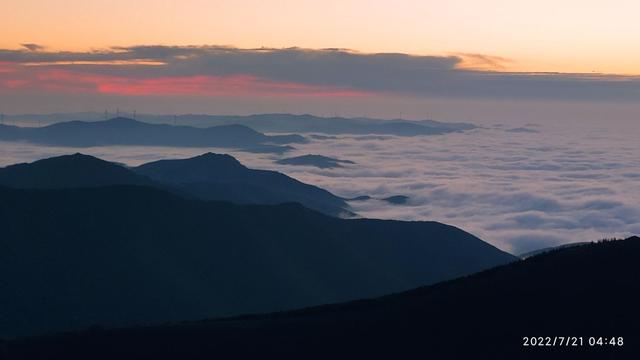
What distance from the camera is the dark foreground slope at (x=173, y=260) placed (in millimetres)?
134125

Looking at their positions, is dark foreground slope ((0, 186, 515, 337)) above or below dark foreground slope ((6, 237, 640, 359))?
below

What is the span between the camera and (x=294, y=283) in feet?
515

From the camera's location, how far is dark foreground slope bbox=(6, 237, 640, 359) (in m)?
51.3

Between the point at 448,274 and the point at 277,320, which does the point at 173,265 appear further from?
the point at 277,320

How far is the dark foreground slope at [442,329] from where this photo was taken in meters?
51.3

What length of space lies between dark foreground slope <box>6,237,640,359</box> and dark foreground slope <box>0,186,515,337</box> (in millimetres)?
72080

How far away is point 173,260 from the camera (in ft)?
512

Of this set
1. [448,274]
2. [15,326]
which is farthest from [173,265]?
[448,274]

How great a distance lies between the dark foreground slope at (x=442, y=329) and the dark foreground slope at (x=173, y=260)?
236 feet

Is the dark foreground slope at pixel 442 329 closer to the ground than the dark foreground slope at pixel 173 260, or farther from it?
farther from it

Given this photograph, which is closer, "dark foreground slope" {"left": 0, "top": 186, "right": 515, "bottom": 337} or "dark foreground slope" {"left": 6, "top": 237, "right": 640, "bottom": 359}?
"dark foreground slope" {"left": 6, "top": 237, "right": 640, "bottom": 359}

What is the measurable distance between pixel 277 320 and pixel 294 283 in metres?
96.7

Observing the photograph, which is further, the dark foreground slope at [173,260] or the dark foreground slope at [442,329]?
the dark foreground slope at [173,260]

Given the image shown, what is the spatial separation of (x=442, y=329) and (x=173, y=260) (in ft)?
351
